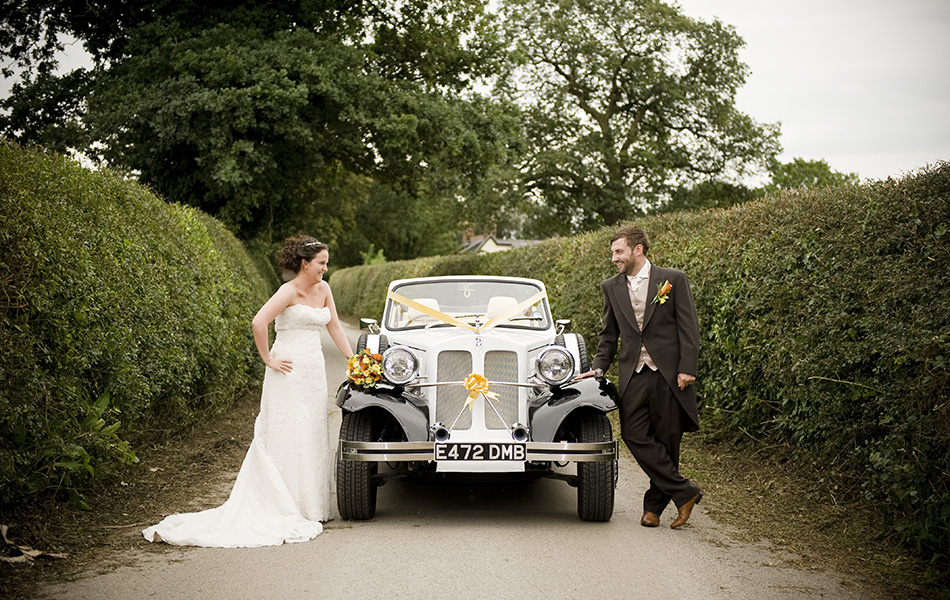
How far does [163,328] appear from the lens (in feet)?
27.1

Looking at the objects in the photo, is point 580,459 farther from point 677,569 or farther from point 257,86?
point 257,86

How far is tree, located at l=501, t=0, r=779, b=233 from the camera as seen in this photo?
120 feet

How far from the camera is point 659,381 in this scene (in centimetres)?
614

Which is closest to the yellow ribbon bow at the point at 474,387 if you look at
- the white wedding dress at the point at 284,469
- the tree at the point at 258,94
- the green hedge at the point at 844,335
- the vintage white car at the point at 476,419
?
the vintage white car at the point at 476,419

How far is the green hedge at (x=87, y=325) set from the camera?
5273 mm

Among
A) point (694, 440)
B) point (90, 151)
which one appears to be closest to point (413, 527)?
point (694, 440)

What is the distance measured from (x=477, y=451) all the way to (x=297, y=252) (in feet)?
6.74

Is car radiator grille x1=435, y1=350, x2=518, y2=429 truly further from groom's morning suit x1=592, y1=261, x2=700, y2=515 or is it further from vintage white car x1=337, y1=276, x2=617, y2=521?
groom's morning suit x1=592, y1=261, x2=700, y2=515

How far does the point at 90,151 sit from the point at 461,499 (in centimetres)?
1604

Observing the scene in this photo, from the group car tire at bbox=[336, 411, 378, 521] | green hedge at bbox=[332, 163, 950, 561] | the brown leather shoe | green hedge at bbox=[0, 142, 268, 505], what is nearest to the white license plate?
car tire at bbox=[336, 411, 378, 521]

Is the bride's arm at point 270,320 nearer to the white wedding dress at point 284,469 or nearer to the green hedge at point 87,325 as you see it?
the white wedding dress at point 284,469

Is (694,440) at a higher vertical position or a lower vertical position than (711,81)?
lower

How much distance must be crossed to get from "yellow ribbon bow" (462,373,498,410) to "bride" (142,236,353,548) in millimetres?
1017

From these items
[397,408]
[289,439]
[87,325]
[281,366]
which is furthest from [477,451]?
[87,325]
